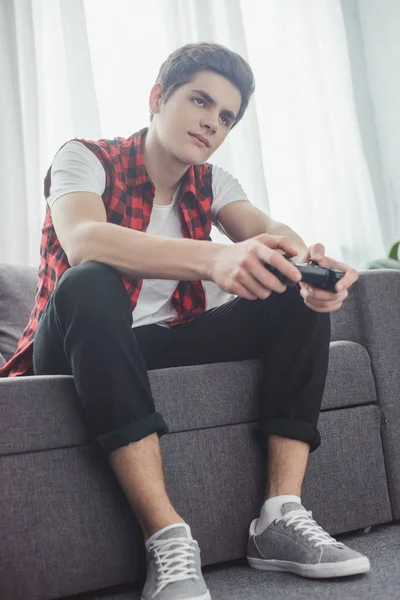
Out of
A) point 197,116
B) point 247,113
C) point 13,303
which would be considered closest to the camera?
point 197,116

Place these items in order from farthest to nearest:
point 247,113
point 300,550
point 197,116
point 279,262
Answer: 1. point 247,113
2. point 197,116
3. point 300,550
4. point 279,262

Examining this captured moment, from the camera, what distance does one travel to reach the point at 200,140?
1365 millimetres

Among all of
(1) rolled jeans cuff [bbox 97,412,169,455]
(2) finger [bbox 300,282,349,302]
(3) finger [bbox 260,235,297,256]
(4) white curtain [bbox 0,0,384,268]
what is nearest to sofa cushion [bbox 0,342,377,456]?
(1) rolled jeans cuff [bbox 97,412,169,455]

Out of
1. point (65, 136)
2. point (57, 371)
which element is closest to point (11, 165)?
point (65, 136)

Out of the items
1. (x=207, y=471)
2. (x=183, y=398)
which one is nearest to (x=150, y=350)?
(x=183, y=398)

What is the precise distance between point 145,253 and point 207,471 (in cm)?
39

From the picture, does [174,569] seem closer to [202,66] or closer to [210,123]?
[210,123]

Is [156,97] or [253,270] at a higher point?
[156,97]

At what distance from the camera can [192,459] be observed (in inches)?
45.6

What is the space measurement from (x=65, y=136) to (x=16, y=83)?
22 cm

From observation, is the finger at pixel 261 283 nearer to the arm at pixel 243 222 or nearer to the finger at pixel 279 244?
the finger at pixel 279 244

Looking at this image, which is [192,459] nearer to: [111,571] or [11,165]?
[111,571]

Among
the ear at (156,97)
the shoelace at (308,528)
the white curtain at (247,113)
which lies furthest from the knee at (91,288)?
the white curtain at (247,113)

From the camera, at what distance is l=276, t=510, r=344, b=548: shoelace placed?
1.02 metres
